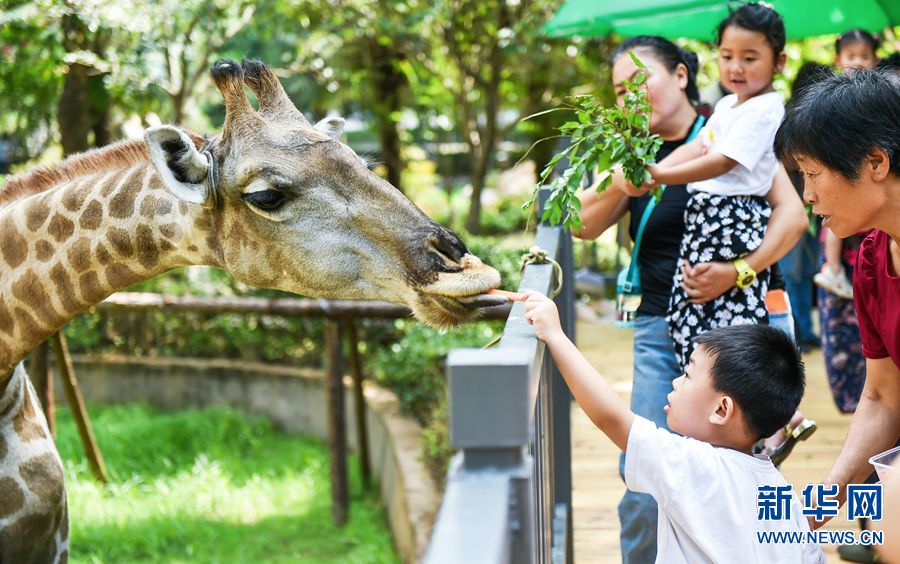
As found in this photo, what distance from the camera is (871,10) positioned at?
238 inches

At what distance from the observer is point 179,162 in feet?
9.65

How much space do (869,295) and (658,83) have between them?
1091 mm

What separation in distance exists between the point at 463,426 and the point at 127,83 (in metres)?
6.56

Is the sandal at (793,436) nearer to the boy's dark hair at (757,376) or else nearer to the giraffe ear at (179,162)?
the boy's dark hair at (757,376)

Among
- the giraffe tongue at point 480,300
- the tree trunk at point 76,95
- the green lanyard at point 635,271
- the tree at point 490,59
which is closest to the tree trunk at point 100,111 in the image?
the tree trunk at point 76,95

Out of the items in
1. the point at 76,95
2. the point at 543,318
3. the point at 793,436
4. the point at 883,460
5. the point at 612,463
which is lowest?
the point at 612,463

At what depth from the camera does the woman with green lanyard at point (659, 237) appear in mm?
3127

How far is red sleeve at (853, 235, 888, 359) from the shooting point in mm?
2516

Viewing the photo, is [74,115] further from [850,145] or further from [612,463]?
[850,145]

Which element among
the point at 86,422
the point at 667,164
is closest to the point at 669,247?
the point at 667,164

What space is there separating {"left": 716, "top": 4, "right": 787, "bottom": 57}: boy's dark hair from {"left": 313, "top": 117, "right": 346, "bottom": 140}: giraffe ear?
1.28 metres

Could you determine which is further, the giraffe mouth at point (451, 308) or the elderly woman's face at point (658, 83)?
the elderly woman's face at point (658, 83)

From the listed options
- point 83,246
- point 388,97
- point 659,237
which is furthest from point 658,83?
point 388,97

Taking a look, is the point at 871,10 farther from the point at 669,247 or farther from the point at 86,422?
the point at 86,422
